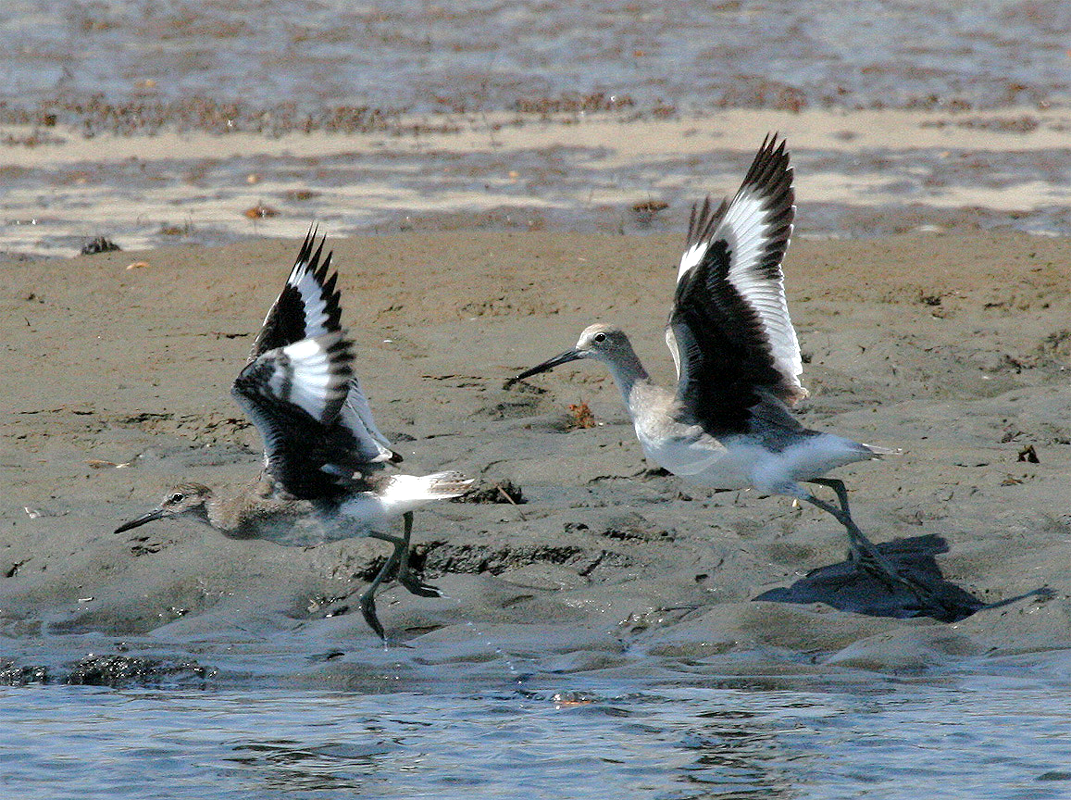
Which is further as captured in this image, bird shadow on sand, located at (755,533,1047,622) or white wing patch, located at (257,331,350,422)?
bird shadow on sand, located at (755,533,1047,622)

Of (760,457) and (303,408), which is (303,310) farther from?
(760,457)

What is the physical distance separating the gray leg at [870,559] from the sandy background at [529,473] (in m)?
0.18

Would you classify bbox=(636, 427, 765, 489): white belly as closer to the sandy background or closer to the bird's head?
the sandy background

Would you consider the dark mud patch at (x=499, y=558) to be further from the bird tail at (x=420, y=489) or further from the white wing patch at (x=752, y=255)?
the white wing patch at (x=752, y=255)

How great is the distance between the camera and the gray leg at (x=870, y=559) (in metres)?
7.21

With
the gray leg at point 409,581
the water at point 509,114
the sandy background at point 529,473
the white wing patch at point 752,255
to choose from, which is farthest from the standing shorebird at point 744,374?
the water at point 509,114

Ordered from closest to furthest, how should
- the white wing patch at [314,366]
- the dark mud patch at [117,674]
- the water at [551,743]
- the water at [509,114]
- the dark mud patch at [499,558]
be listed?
the water at [551,743] → the white wing patch at [314,366] → the dark mud patch at [117,674] → the dark mud patch at [499,558] → the water at [509,114]

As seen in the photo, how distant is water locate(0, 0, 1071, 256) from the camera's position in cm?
1576

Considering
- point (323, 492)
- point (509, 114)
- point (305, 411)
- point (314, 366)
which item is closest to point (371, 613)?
point (323, 492)

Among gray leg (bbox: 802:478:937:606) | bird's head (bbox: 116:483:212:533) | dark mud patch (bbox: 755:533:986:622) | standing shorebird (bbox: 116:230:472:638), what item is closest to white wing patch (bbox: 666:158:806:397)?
gray leg (bbox: 802:478:937:606)

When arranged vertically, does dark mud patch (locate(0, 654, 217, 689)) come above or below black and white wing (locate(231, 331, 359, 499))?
below

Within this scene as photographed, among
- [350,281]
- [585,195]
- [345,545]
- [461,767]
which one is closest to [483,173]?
[585,195]

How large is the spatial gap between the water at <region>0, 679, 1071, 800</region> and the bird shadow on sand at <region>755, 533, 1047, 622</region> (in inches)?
25.6

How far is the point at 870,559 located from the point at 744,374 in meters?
0.98
